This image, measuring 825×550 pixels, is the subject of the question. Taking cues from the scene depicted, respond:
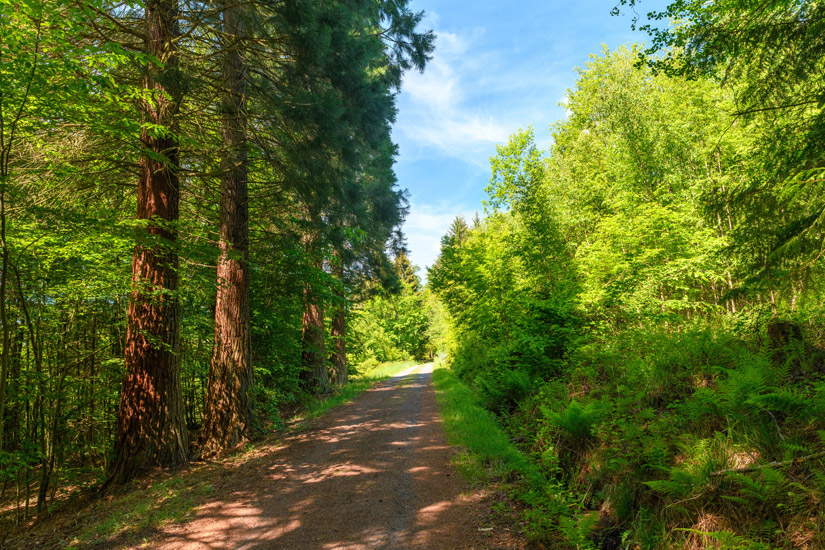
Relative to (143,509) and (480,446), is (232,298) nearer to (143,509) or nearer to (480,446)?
(143,509)

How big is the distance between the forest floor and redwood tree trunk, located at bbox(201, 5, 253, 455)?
88cm

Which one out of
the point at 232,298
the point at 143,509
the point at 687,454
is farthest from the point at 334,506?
the point at 232,298

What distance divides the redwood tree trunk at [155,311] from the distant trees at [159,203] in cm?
3

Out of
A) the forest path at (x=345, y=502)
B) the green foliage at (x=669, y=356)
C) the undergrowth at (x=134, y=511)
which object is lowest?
the forest path at (x=345, y=502)

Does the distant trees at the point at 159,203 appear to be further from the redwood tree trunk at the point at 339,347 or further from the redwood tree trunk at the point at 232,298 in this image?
the redwood tree trunk at the point at 339,347

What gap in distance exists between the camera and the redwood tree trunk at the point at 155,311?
5.75m

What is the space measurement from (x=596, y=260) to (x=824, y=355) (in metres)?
6.51

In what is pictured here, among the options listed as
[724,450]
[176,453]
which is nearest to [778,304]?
[724,450]

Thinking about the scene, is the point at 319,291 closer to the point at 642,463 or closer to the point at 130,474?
the point at 130,474

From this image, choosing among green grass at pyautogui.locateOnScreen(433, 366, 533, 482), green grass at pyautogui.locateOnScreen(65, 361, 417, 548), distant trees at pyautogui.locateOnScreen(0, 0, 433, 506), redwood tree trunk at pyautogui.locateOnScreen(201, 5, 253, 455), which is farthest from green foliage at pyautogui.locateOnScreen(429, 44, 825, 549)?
distant trees at pyautogui.locateOnScreen(0, 0, 433, 506)

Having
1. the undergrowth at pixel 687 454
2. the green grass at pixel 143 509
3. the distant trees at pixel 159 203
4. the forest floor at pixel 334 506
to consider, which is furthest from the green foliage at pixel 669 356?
the distant trees at pixel 159 203

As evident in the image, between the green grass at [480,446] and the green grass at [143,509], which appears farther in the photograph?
the green grass at [480,446]

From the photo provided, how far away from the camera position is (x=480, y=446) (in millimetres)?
6055

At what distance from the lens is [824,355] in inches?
160
